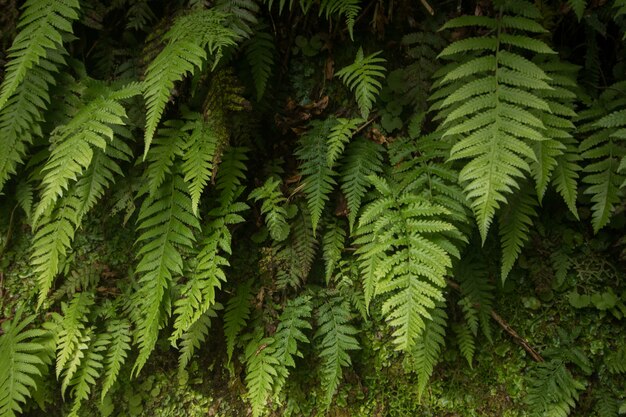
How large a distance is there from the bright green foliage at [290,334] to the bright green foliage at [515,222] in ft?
3.51

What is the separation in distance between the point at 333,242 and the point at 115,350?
1.38 m

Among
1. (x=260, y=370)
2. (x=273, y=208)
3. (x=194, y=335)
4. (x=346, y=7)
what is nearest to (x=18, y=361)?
(x=194, y=335)

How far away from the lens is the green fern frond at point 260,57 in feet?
8.77

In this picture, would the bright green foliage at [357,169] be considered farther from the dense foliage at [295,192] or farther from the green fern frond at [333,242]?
the green fern frond at [333,242]

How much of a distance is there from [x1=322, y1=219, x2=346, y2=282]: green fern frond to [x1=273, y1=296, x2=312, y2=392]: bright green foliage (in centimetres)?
23

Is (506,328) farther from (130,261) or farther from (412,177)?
(130,261)

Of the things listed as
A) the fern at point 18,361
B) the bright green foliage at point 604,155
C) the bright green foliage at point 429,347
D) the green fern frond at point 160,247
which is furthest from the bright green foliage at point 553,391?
the fern at point 18,361

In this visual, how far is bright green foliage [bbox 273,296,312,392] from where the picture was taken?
2.64 metres

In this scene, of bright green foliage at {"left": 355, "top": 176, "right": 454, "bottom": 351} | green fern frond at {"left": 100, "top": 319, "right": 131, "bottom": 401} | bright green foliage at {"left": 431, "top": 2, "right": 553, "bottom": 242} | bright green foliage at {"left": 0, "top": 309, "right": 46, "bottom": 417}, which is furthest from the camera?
green fern frond at {"left": 100, "top": 319, "right": 131, "bottom": 401}

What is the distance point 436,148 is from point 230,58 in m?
1.17

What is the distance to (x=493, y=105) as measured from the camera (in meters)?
2.18

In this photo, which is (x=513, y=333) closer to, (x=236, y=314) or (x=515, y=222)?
(x=515, y=222)

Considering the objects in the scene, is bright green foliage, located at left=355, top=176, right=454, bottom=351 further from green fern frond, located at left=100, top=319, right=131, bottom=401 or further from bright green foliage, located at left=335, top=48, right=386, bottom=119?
green fern frond, located at left=100, top=319, right=131, bottom=401

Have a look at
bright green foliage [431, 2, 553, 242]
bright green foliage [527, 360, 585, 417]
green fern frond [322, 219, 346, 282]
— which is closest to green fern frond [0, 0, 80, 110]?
green fern frond [322, 219, 346, 282]
